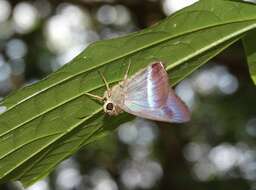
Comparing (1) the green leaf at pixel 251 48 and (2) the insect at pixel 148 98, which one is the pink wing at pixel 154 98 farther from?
(1) the green leaf at pixel 251 48

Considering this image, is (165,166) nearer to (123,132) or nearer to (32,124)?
(123,132)

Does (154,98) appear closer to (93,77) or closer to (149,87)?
(149,87)

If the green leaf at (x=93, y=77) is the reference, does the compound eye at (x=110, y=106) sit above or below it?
below

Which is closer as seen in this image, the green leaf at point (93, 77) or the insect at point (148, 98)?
the green leaf at point (93, 77)

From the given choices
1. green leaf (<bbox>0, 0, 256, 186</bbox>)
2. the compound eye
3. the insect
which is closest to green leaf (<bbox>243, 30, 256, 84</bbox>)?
green leaf (<bbox>0, 0, 256, 186</bbox>)

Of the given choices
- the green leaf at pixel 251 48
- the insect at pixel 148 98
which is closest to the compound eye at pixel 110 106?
the insect at pixel 148 98

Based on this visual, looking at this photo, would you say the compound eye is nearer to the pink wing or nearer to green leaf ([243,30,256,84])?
the pink wing

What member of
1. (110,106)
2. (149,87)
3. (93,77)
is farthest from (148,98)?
(93,77)
